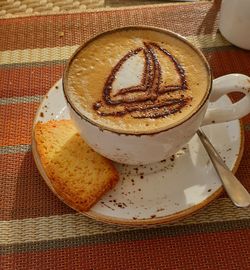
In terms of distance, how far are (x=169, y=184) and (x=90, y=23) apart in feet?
1.64

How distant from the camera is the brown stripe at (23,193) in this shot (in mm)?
737

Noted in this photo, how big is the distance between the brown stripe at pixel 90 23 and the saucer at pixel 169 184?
0.26 m

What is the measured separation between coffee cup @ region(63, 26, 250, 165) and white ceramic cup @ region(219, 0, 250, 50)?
0.23 m

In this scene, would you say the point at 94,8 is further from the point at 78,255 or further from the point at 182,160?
the point at 78,255

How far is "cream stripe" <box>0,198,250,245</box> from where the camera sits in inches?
28.0

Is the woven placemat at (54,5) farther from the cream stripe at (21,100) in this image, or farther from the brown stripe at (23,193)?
the brown stripe at (23,193)

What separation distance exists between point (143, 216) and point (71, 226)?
0.12 m

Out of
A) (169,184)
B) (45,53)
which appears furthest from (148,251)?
(45,53)

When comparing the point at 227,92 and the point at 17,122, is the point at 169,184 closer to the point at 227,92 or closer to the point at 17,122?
the point at 227,92

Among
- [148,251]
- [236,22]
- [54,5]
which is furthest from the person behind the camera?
[54,5]

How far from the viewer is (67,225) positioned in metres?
0.72

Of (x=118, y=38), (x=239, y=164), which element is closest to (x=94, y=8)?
(x=118, y=38)

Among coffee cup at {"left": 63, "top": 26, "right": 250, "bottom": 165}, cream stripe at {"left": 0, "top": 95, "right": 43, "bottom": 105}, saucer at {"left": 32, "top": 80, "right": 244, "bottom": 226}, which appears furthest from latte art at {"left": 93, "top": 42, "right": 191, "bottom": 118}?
cream stripe at {"left": 0, "top": 95, "right": 43, "bottom": 105}

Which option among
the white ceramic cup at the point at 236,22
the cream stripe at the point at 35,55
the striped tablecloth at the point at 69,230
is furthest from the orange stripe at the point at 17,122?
the white ceramic cup at the point at 236,22
